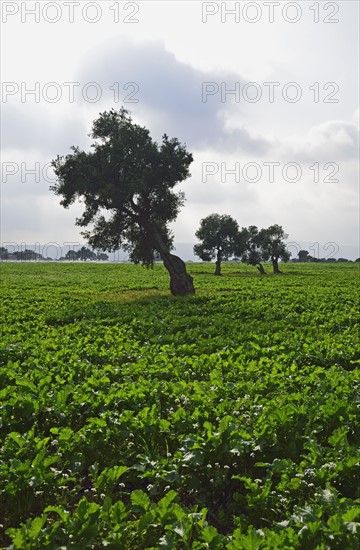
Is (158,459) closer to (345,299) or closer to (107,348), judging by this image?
(107,348)

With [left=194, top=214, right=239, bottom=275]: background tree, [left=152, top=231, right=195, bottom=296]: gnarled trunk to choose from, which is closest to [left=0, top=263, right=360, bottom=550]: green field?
[left=152, top=231, right=195, bottom=296]: gnarled trunk

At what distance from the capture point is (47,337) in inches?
601

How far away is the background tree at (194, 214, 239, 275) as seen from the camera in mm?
75375

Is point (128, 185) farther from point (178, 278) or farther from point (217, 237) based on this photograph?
point (217, 237)

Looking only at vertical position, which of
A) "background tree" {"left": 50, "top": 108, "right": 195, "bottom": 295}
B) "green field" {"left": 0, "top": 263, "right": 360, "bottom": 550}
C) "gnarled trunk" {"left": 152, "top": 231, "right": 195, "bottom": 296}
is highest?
Result: "background tree" {"left": 50, "top": 108, "right": 195, "bottom": 295}

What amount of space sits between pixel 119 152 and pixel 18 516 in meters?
32.0

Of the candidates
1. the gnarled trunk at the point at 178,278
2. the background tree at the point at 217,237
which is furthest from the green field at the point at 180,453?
the background tree at the point at 217,237

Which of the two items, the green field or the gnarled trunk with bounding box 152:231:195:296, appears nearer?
the green field

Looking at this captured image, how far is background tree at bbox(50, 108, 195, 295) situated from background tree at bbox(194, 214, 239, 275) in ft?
121

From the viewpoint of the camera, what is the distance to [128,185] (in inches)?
1297

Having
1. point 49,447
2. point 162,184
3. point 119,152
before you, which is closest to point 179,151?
point 162,184

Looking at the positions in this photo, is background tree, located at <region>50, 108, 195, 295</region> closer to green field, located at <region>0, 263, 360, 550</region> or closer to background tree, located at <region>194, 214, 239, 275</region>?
green field, located at <region>0, 263, 360, 550</region>

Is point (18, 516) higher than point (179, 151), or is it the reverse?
point (179, 151)

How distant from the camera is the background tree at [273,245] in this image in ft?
261
